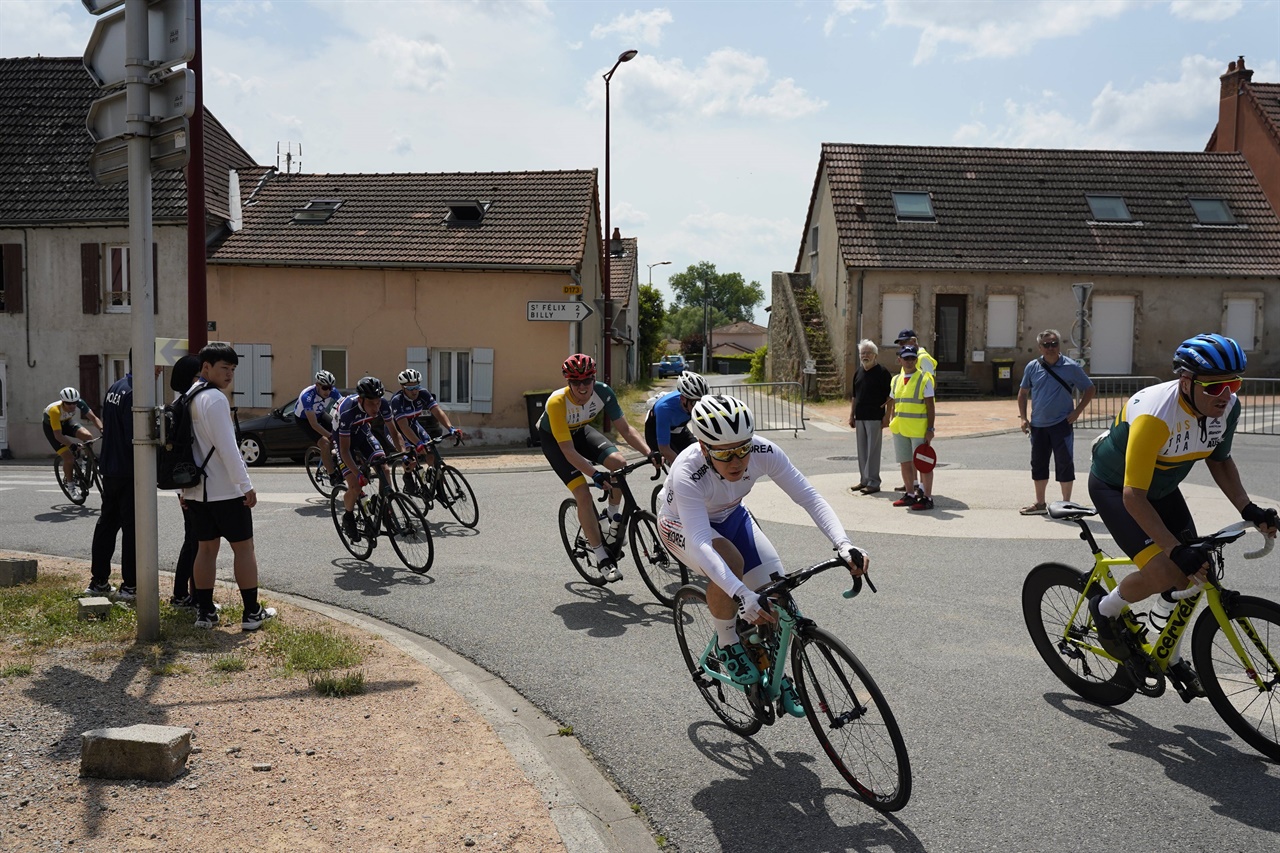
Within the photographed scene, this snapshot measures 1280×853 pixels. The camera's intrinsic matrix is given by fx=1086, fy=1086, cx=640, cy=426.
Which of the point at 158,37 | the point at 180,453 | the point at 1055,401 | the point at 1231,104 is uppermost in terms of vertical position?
the point at 1231,104

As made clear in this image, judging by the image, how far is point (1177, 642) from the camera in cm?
498

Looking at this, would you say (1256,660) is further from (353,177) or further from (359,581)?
(353,177)

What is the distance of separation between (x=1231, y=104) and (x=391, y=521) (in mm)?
36187

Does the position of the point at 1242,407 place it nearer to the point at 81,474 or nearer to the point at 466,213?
the point at 466,213

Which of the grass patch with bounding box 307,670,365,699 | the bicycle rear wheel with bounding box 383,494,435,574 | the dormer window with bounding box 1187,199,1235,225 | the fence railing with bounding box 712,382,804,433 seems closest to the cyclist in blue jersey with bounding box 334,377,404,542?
the bicycle rear wheel with bounding box 383,494,435,574

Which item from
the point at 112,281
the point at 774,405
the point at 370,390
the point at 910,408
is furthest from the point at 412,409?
the point at 112,281

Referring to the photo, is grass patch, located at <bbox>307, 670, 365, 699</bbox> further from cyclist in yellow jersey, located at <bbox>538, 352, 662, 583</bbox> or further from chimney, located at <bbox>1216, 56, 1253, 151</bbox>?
chimney, located at <bbox>1216, 56, 1253, 151</bbox>

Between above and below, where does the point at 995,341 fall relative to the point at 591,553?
above

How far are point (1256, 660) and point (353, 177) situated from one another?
27896 millimetres

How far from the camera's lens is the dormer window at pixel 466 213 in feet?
88.9

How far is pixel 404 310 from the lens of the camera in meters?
25.8

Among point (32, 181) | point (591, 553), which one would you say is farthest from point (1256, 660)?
point (32, 181)

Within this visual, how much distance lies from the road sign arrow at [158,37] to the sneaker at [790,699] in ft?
16.1

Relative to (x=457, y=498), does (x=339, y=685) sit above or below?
below
